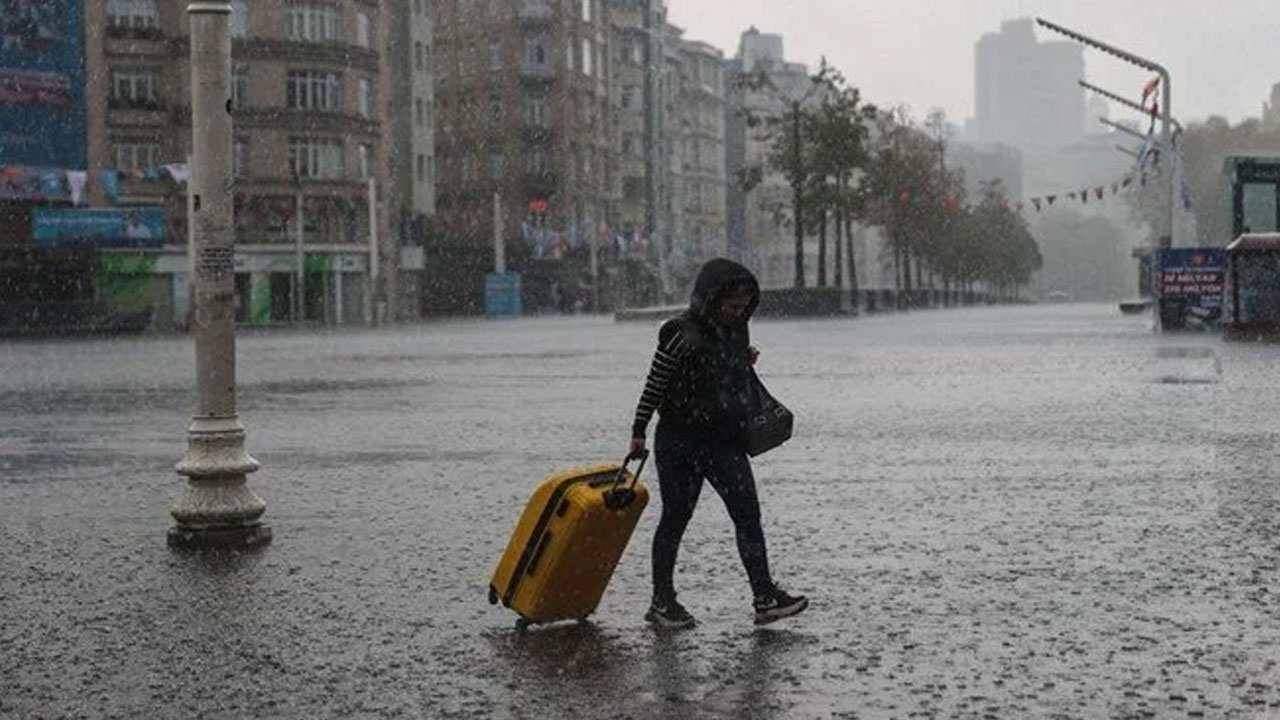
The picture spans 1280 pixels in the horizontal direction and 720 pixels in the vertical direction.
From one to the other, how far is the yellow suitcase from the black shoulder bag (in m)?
0.47

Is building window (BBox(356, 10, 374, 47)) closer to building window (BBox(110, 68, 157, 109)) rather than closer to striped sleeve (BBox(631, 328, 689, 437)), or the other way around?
building window (BBox(110, 68, 157, 109))

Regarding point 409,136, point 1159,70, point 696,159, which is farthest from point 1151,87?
point 696,159

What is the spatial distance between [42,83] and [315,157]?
1347cm

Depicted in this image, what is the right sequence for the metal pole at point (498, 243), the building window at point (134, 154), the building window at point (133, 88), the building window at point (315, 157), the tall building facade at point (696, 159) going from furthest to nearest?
the tall building facade at point (696, 159)
the metal pole at point (498, 243)
the building window at point (315, 157)
the building window at point (134, 154)
the building window at point (133, 88)

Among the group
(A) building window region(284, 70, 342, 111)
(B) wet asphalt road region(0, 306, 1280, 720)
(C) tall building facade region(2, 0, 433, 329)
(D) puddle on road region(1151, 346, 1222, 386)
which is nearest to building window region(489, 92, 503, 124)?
(C) tall building facade region(2, 0, 433, 329)

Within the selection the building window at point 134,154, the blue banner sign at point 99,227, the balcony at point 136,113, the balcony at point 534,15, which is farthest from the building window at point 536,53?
the blue banner sign at point 99,227

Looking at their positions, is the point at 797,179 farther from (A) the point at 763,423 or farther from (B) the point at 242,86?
(A) the point at 763,423

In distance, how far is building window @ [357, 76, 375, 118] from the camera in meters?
91.1

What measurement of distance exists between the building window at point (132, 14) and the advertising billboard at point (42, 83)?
297cm

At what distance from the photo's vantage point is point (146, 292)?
276 ft

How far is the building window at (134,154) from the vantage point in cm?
8306

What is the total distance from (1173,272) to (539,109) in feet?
232

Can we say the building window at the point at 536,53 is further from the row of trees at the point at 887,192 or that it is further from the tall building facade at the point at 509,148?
the row of trees at the point at 887,192

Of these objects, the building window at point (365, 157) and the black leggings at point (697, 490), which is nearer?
the black leggings at point (697, 490)
